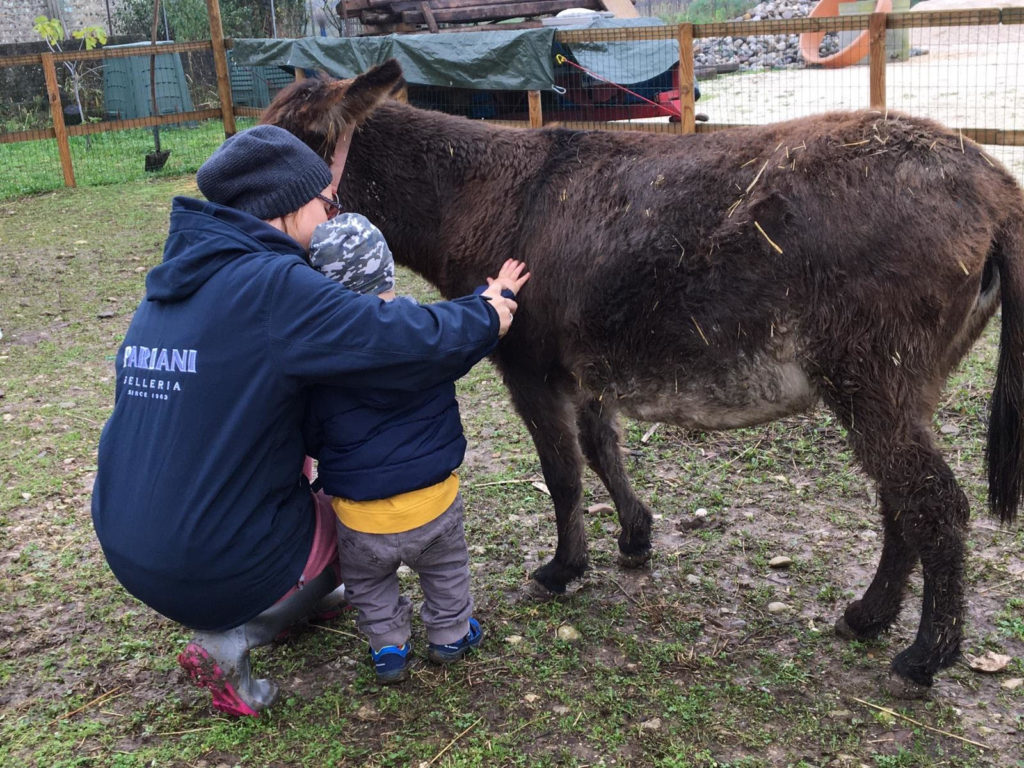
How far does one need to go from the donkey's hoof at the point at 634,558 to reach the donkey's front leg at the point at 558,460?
0.20m

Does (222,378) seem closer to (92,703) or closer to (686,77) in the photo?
(92,703)

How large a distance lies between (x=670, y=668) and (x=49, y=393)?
413cm

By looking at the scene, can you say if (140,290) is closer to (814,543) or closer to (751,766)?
(814,543)

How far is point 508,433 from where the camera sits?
184 inches

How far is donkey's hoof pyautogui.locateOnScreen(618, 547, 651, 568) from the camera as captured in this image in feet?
11.4

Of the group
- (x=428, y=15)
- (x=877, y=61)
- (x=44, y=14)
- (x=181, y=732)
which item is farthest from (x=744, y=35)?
(x=44, y=14)

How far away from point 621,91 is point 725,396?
686 centimetres

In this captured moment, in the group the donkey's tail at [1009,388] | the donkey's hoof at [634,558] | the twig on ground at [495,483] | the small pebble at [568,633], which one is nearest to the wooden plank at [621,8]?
the twig on ground at [495,483]

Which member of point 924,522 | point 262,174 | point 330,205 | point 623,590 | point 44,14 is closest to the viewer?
point 262,174

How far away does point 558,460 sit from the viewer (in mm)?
3217

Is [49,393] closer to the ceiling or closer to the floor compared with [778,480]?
closer to the ceiling

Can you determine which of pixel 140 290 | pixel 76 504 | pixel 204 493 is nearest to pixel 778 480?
pixel 204 493

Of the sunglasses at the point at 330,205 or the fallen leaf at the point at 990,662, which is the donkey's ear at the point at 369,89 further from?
the fallen leaf at the point at 990,662

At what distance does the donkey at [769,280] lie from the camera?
8.09 ft
